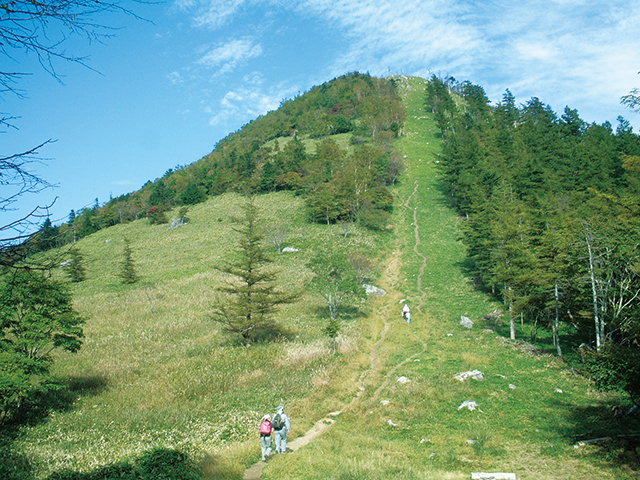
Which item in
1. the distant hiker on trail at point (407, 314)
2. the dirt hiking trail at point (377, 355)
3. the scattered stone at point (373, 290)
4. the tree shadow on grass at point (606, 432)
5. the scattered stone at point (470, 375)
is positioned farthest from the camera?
the scattered stone at point (373, 290)

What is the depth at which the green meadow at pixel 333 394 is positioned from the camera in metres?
11.0

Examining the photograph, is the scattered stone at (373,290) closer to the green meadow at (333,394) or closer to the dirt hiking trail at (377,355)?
the dirt hiking trail at (377,355)

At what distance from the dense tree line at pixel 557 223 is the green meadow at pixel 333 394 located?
293 centimetres

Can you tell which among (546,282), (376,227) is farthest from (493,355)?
(376,227)

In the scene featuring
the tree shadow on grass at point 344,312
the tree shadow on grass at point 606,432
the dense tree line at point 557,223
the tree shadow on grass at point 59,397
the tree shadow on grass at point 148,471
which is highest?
the dense tree line at point 557,223

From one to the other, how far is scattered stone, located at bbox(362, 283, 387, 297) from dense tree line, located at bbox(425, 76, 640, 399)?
31.9 feet

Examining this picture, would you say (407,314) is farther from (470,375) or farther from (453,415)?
(453,415)

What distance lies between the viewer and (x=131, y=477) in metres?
8.25

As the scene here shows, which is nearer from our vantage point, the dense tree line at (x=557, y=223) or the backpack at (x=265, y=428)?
the backpack at (x=265, y=428)

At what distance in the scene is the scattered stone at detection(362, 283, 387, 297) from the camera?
36.0 metres

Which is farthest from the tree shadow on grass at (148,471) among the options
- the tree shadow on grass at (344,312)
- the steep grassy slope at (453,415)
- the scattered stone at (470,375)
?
the tree shadow on grass at (344,312)

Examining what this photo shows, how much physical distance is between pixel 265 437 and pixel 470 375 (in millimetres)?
11066

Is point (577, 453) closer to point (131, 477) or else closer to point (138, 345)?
point (131, 477)

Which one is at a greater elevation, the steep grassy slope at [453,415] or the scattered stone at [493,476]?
the scattered stone at [493,476]
